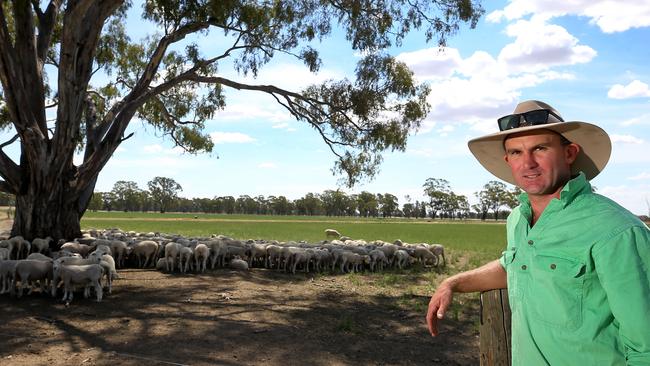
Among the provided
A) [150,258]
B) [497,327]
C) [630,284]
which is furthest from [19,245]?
[630,284]

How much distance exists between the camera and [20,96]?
12.1 metres

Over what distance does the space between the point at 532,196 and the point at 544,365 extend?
0.57 metres

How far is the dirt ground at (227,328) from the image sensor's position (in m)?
5.86

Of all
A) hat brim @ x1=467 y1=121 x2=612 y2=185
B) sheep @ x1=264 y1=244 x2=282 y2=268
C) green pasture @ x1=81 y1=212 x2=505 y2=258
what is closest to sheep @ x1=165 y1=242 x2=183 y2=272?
sheep @ x1=264 y1=244 x2=282 y2=268

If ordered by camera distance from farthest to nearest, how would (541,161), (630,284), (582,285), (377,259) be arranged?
(377,259)
(541,161)
(582,285)
(630,284)

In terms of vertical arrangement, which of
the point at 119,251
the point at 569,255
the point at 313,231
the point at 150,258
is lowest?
the point at 313,231

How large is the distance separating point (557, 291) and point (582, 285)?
78mm

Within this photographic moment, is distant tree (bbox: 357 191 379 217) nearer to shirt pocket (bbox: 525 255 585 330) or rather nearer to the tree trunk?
the tree trunk

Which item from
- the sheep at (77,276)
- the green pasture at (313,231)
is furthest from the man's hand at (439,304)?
the green pasture at (313,231)

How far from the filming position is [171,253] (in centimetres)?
1167

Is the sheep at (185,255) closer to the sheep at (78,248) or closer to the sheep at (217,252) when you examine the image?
the sheep at (217,252)

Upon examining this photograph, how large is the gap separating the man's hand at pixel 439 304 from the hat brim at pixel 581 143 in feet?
1.87

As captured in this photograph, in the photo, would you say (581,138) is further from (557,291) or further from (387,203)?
(387,203)

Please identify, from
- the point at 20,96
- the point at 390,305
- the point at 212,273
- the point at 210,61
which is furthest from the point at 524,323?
the point at 210,61
